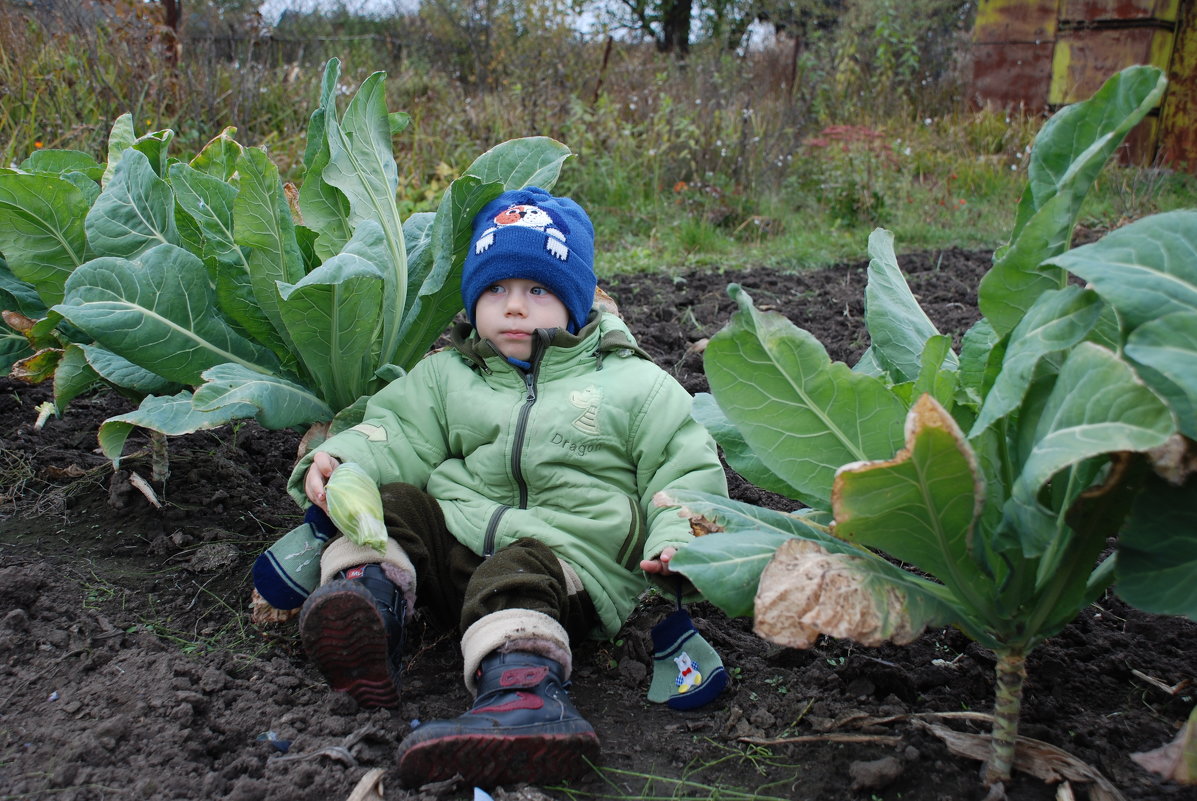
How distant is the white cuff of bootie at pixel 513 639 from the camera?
1850 millimetres

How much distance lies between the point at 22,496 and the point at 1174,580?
108 inches

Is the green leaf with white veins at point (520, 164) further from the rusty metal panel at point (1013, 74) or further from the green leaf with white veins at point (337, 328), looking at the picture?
the rusty metal panel at point (1013, 74)

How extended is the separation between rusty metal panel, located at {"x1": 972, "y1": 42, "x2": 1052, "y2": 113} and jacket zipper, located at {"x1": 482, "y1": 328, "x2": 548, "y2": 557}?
8.66 meters

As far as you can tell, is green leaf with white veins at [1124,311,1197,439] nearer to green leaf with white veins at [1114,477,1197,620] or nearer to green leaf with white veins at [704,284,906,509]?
green leaf with white veins at [1114,477,1197,620]

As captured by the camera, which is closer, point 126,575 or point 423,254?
point 126,575

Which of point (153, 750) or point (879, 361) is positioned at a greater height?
point (879, 361)

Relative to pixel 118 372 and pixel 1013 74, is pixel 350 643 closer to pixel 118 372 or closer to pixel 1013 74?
pixel 118 372

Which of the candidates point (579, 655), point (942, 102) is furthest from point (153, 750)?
point (942, 102)

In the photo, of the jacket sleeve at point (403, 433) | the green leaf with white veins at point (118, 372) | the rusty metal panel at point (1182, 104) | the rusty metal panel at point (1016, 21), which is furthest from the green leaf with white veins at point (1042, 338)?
the rusty metal panel at point (1016, 21)

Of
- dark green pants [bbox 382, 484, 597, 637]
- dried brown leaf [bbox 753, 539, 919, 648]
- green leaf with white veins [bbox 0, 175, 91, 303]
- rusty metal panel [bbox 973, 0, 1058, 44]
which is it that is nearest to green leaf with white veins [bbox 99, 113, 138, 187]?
green leaf with white veins [bbox 0, 175, 91, 303]

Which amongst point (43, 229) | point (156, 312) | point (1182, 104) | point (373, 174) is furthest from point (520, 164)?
point (1182, 104)

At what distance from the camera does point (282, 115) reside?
7.13 metres

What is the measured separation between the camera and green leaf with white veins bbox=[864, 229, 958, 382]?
6.22ft

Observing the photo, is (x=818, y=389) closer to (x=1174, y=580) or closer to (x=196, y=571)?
(x=1174, y=580)
